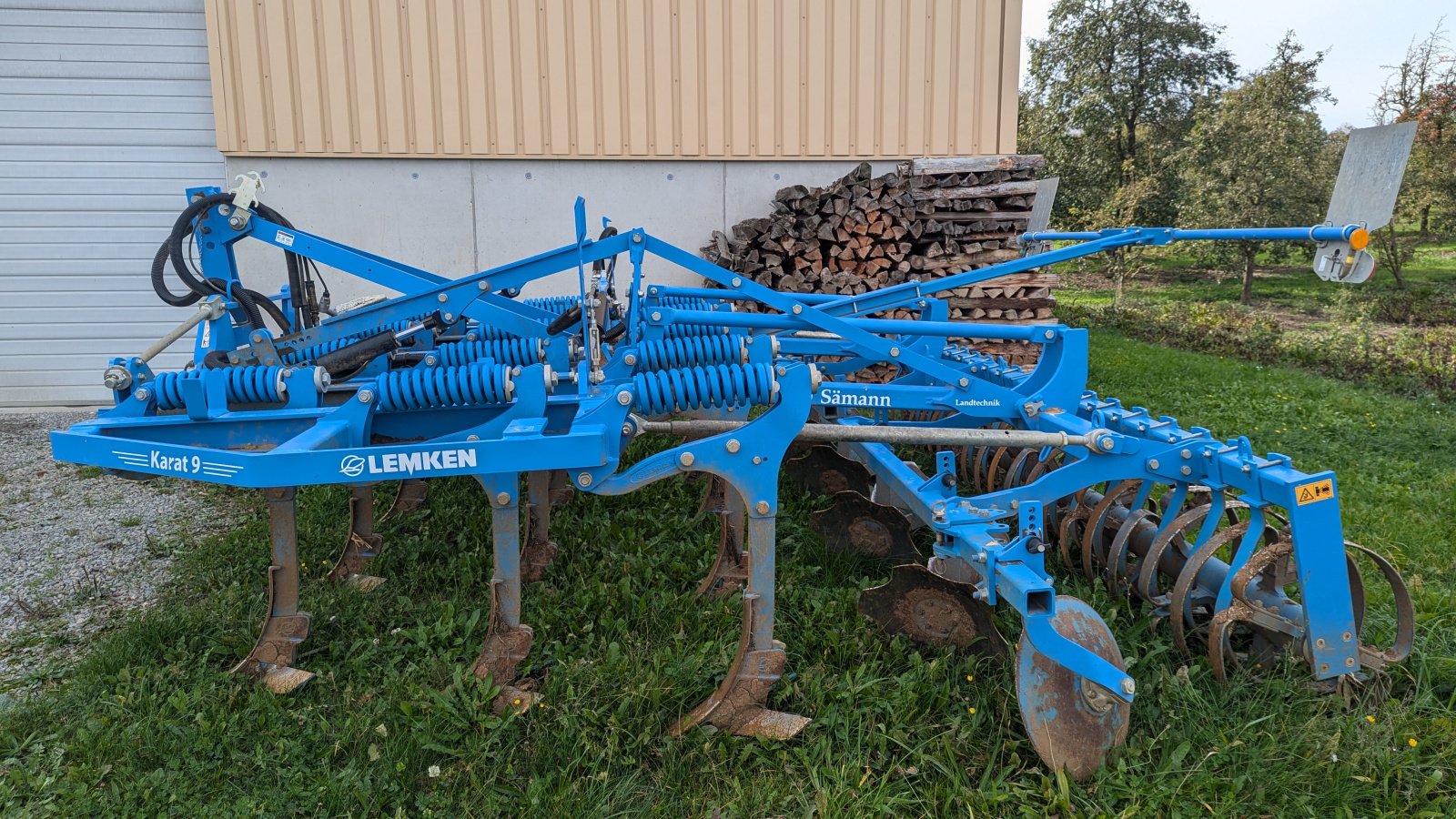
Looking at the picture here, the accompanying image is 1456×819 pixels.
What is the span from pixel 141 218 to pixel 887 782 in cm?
784

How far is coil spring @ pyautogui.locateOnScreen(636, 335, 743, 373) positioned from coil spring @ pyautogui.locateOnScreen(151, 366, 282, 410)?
135 centimetres

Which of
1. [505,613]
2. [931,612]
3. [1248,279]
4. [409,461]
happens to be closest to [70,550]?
[505,613]

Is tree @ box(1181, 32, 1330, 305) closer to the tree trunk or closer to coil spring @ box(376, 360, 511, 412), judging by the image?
the tree trunk

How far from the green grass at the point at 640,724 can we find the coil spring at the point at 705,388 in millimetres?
918

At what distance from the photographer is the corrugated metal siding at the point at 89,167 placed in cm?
742

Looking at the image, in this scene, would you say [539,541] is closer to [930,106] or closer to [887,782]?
[887,782]

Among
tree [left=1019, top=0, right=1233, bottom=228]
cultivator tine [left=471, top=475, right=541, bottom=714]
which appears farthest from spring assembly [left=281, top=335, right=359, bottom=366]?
tree [left=1019, top=0, right=1233, bottom=228]

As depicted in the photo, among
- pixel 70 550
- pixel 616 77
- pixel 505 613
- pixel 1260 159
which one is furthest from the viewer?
pixel 1260 159

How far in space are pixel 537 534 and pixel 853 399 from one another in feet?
5.03

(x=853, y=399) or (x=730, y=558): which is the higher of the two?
(x=853, y=399)

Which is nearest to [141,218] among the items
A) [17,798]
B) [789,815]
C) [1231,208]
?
[17,798]

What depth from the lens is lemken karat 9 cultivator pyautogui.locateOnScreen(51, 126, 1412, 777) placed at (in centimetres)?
266

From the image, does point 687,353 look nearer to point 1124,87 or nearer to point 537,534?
point 537,534

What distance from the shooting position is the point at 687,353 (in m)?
3.78
